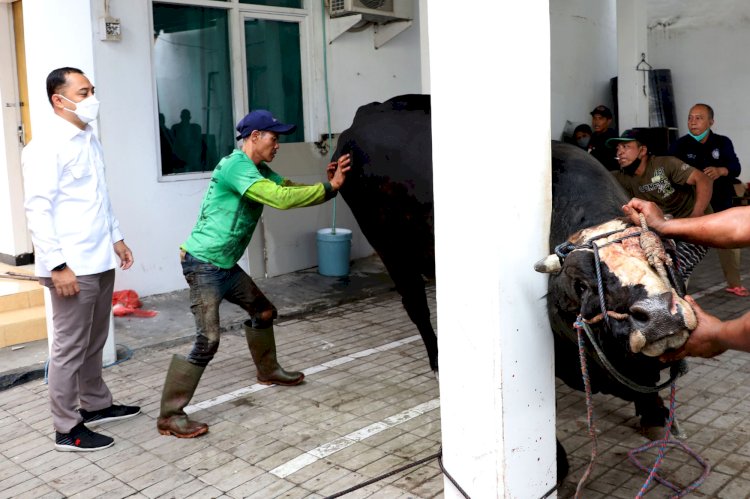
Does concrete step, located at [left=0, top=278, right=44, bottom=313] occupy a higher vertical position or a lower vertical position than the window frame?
lower

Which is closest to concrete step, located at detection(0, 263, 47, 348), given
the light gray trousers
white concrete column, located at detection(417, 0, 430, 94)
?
the light gray trousers

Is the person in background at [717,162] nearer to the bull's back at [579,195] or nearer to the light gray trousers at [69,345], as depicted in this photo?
the bull's back at [579,195]

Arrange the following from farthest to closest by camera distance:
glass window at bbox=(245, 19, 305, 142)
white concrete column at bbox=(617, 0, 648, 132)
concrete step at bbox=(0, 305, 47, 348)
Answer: white concrete column at bbox=(617, 0, 648, 132)
glass window at bbox=(245, 19, 305, 142)
concrete step at bbox=(0, 305, 47, 348)

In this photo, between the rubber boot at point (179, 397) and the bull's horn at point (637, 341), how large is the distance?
117 inches

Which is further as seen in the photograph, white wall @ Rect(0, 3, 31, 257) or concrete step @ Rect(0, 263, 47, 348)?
white wall @ Rect(0, 3, 31, 257)

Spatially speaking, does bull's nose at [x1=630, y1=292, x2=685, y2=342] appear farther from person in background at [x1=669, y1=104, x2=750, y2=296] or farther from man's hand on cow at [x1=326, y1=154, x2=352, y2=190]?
person in background at [x1=669, y1=104, x2=750, y2=296]

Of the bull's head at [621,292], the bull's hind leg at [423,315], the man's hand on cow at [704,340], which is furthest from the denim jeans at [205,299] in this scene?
the man's hand on cow at [704,340]

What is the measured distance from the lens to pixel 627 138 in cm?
Answer: 707

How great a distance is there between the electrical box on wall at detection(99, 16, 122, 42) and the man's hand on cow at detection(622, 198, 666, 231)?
615 cm

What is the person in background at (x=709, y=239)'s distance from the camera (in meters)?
2.48

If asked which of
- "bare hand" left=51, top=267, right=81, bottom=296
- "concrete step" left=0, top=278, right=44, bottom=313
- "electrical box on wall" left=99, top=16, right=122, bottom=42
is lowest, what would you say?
"concrete step" left=0, top=278, right=44, bottom=313

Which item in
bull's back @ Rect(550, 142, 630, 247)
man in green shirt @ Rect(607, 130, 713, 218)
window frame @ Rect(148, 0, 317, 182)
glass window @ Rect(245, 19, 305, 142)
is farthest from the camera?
glass window @ Rect(245, 19, 305, 142)

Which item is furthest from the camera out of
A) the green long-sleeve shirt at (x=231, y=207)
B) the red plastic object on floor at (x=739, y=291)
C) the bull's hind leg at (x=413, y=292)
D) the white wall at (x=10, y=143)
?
the white wall at (x=10, y=143)

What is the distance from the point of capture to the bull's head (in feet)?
8.47
